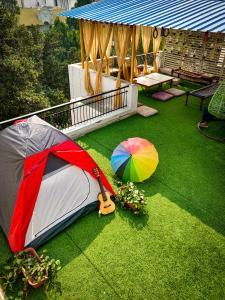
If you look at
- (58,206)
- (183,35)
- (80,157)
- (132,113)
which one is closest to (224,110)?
(132,113)

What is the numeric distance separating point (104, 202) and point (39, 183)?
5.13 ft

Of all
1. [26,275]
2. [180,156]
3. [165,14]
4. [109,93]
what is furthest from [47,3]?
[26,275]

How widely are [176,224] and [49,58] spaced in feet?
86.3

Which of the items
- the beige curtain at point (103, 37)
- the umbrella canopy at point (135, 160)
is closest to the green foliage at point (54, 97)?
the beige curtain at point (103, 37)

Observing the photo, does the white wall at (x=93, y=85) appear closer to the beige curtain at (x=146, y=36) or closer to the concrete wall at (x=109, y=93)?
the concrete wall at (x=109, y=93)

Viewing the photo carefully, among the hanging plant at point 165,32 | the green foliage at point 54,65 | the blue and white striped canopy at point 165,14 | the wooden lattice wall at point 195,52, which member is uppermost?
the blue and white striped canopy at point 165,14

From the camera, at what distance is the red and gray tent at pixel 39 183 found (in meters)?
4.49

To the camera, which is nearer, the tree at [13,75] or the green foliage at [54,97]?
the tree at [13,75]

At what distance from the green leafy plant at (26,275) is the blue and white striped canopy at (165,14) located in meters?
6.35

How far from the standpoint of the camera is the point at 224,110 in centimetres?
758

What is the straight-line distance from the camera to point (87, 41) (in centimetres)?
990

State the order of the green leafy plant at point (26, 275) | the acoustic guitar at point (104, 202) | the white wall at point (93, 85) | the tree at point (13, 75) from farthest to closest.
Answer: the tree at point (13, 75), the white wall at point (93, 85), the acoustic guitar at point (104, 202), the green leafy plant at point (26, 275)

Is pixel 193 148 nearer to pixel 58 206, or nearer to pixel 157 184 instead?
pixel 157 184

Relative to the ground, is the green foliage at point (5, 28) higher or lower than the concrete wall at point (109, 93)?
higher
